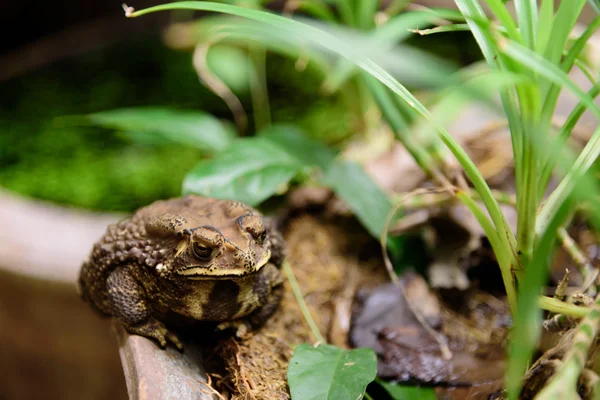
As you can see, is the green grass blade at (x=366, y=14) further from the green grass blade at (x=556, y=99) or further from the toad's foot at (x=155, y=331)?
the toad's foot at (x=155, y=331)

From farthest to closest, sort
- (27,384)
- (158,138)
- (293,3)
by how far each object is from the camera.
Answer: (27,384) < (293,3) < (158,138)

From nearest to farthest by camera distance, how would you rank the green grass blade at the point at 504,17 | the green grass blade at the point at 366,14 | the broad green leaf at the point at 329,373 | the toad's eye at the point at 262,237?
the green grass blade at the point at 504,17, the broad green leaf at the point at 329,373, the toad's eye at the point at 262,237, the green grass blade at the point at 366,14

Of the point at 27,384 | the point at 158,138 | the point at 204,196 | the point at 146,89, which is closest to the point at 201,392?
the point at 204,196

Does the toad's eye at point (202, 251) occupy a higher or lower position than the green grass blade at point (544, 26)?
lower

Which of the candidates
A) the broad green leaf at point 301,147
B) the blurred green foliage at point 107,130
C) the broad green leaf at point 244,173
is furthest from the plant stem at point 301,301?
the blurred green foliage at point 107,130

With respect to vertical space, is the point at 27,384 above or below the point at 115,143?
below

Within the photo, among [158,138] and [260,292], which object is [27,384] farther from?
[260,292]

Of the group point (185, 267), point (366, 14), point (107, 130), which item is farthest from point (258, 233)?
point (107, 130)

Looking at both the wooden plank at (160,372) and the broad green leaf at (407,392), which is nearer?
the wooden plank at (160,372)
